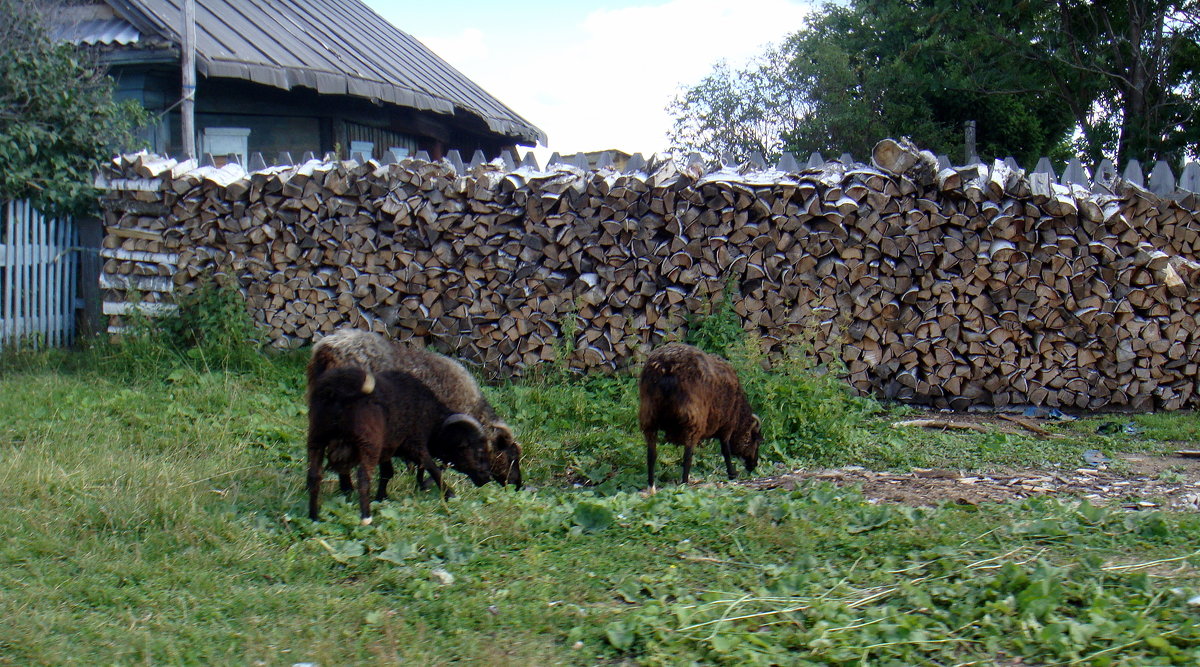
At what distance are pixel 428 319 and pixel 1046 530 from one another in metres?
6.25

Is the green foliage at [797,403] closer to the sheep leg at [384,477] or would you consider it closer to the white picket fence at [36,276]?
the sheep leg at [384,477]

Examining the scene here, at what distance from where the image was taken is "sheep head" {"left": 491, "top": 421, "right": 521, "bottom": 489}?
20.9 feet

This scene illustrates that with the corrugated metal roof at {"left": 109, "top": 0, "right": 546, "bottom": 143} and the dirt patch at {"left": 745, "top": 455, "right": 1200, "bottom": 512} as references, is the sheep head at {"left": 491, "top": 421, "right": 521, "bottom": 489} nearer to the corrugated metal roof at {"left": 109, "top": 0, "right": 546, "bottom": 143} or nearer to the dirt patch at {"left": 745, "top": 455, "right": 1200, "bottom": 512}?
the dirt patch at {"left": 745, "top": 455, "right": 1200, "bottom": 512}

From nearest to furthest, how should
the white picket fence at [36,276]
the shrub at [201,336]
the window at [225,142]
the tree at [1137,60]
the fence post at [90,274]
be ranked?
the shrub at [201,336] → the white picket fence at [36,276] → the fence post at [90,274] → the window at [225,142] → the tree at [1137,60]

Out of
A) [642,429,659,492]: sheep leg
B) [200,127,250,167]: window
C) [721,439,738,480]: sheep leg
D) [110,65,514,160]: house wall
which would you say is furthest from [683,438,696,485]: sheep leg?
[200,127,250,167]: window

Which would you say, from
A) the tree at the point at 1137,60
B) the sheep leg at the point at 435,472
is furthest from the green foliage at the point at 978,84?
the sheep leg at the point at 435,472

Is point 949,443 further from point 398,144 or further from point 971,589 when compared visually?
point 398,144

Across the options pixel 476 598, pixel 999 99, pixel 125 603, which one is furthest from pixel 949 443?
pixel 999 99

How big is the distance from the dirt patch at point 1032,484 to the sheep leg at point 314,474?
286cm

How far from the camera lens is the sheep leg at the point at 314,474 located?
520 cm

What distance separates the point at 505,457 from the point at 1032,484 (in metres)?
3.48

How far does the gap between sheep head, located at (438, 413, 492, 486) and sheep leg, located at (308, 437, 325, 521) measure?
1013 millimetres

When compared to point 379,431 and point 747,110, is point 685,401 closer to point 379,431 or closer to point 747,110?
point 379,431

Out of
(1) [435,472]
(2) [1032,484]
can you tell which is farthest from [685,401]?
(2) [1032,484]
